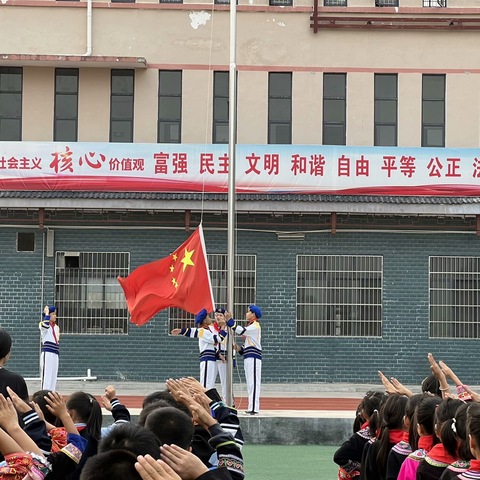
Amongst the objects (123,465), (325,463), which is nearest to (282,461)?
(325,463)

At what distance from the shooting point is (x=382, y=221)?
987 inches

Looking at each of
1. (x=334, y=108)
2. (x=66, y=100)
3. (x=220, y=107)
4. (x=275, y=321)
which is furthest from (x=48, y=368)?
(x=334, y=108)

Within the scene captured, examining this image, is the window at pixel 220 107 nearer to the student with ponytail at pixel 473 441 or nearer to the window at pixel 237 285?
the window at pixel 237 285

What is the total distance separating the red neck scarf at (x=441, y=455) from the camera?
6.07 metres

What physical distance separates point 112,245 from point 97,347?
7.19 ft

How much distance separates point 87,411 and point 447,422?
203 centimetres

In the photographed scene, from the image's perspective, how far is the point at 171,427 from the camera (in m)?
4.94

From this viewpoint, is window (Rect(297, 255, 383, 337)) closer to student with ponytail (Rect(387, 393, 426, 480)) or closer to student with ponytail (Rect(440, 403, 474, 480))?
student with ponytail (Rect(387, 393, 426, 480))

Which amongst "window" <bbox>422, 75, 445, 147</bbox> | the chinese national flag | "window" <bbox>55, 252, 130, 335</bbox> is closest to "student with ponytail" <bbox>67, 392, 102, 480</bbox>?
the chinese national flag

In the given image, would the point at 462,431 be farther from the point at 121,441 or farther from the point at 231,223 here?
the point at 231,223

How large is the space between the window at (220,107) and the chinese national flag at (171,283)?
7724mm

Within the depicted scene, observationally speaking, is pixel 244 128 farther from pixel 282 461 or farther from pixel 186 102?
pixel 282 461

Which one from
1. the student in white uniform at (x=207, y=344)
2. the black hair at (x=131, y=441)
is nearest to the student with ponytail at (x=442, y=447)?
the black hair at (x=131, y=441)

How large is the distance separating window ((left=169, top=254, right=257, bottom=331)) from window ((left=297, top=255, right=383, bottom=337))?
3.36 ft
